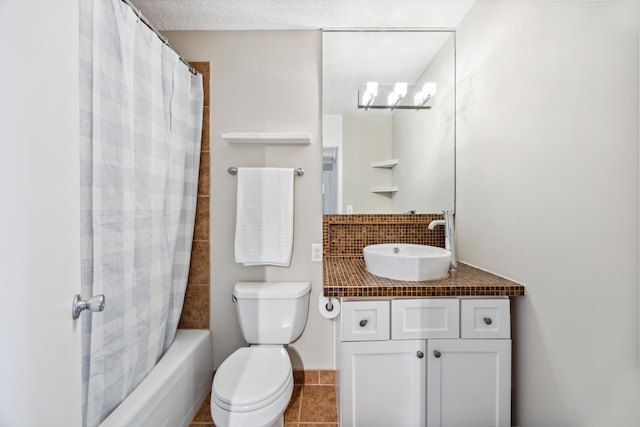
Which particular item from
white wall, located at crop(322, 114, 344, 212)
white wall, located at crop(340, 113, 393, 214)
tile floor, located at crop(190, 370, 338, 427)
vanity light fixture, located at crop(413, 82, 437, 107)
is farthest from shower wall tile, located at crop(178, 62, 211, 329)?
vanity light fixture, located at crop(413, 82, 437, 107)

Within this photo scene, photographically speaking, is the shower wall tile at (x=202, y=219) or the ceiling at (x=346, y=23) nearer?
the ceiling at (x=346, y=23)

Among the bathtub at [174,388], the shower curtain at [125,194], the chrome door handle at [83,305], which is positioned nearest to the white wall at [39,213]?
the chrome door handle at [83,305]

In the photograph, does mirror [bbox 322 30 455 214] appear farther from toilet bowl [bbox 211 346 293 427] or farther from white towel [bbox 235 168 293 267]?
toilet bowl [bbox 211 346 293 427]

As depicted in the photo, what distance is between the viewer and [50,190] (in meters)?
0.65

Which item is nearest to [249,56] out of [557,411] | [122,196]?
[122,196]

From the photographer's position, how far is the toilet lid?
3.95 feet

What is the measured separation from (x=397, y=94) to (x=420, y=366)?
5.09 ft

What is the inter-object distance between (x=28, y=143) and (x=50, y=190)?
4.3 inches

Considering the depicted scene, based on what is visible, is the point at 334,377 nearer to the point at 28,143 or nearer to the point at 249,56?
the point at 28,143

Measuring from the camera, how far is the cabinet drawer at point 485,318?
130cm

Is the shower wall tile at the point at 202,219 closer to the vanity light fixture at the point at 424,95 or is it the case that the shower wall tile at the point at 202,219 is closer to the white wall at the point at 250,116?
the white wall at the point at 250,116

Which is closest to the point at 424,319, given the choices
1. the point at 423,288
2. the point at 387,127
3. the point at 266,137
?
the point at 423,288

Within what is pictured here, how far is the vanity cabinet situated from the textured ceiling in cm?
158

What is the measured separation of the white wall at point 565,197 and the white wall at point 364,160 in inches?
22.4
